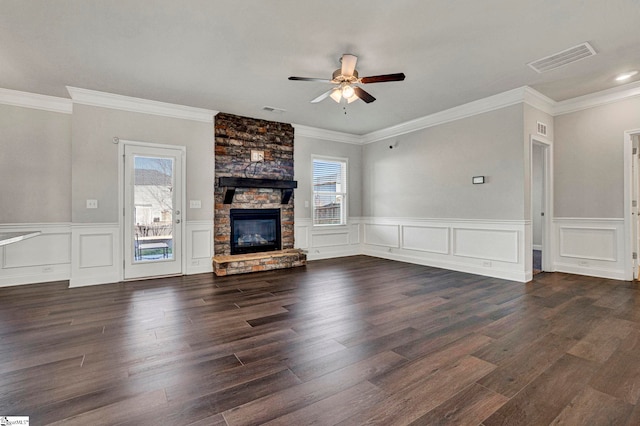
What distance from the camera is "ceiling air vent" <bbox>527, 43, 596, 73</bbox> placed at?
3352 mm

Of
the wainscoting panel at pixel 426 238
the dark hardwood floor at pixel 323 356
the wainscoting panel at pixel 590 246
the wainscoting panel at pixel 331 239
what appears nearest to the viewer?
the dark hardwood floor at pixel 323 356

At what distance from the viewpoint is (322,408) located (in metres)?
1.70

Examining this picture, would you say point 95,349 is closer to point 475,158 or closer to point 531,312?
point 531,312

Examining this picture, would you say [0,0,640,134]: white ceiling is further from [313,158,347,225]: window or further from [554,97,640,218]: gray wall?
[313,158,347,225]: window

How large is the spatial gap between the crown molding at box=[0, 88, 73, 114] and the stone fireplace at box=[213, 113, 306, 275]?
2274 millimetres

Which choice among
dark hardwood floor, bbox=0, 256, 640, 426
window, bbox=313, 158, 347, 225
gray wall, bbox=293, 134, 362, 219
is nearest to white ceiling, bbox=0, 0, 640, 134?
gray wall, bbox=293, 134, 362, 219

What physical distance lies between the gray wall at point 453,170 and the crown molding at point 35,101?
5785 mm

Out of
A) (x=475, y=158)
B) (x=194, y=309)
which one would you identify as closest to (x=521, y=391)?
(x=194, y=309)

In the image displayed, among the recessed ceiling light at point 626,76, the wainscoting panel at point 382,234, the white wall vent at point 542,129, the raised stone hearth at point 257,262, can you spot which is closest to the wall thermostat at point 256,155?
the raised stone hearth at point 257,262

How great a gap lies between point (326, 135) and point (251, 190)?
2206mm

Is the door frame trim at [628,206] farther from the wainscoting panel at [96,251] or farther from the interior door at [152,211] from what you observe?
the wainscoting panel at [96,251]

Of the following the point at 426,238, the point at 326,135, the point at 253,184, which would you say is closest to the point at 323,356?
the point at 253,184

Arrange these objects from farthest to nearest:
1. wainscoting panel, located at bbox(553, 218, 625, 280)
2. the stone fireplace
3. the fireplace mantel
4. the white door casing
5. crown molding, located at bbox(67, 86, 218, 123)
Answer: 1. the stone fireplace
2. the fireplace mantel
3. the white door casing
4. wainscoting panel, located at bbox(553, 218, 625, 280)
5. crown molding, located at bbox(67, 86, 218, 123)

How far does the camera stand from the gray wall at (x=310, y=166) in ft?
21.5
